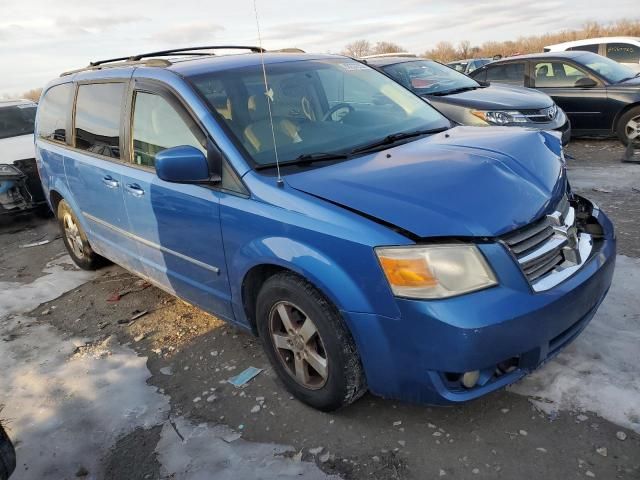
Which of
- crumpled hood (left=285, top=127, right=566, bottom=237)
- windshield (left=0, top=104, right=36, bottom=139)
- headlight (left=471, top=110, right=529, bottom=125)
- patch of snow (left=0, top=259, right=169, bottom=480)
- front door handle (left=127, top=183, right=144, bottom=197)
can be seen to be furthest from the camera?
windshield (left=0, top=104, right=36, bottom=139)

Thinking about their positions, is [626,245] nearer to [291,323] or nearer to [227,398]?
[291,323]

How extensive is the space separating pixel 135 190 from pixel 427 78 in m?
5.65

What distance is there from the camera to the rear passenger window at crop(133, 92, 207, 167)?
3.11m

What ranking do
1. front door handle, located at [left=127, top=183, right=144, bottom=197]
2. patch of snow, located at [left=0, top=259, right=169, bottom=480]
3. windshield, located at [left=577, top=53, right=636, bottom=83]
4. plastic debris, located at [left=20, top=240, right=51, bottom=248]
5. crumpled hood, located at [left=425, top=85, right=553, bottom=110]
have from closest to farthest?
1. patch of snow, located at [left=0, top=259, right=169, bottom=480]
2. front door handle, located at [left=127, top=183, right=144, bottom=197]
3. plastic debris, located at [left=20, top=240, right=51, bottom=248]
4. crumpled hood, located at [left=425, top=85, right=553, bottom=110]
5. windshield, located at [left=577, top=53, right=636, bottom=83]

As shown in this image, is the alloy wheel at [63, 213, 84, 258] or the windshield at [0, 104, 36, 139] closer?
the alloy wheel at [63, 213, 84, 258]

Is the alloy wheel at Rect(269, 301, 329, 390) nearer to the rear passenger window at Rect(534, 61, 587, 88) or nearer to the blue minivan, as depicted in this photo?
the blue minivan

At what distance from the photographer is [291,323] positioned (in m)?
2.73

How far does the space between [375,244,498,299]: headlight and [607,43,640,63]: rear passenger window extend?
38.5 feet

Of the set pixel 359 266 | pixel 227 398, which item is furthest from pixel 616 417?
pixel 227 398

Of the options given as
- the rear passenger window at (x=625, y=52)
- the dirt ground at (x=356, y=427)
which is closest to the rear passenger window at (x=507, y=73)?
the rear passenger window at (x=625, y=52)

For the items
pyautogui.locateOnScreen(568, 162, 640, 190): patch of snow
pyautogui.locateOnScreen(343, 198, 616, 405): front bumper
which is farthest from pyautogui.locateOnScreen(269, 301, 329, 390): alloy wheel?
pyautogui.locateOnScreen(568, 162, 640, 190): patch of snow

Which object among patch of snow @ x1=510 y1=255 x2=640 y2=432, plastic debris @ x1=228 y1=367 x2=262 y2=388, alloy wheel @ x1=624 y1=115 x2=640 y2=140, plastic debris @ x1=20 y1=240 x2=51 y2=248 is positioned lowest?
plastic debris @ x1=20 y1=240 x2=51 y2=248

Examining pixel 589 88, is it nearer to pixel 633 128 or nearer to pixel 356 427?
pixel 633 128

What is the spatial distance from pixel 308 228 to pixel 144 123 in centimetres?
171
